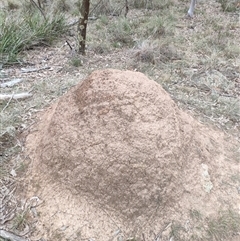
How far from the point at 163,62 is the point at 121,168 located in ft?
8.24

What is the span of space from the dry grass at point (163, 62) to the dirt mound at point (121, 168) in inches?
5.4

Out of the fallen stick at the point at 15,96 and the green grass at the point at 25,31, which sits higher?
the fallen stick at the point at 15,96

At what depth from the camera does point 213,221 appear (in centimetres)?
194

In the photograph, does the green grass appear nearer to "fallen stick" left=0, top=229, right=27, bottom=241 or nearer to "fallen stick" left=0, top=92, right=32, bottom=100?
"fallen stick" left=0, top=92, right=32, bottom=100

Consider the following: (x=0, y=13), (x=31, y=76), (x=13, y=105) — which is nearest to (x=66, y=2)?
(x=0, y=13)

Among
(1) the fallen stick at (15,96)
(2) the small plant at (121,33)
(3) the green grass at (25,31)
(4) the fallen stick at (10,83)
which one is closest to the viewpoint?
(1) the fallen stick at (15,96)

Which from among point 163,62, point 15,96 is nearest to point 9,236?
point 15,96

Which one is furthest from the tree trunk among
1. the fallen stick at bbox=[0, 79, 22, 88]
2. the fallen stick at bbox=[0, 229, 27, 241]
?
the fallen stick at bbox=[0, 229, 27, 241]

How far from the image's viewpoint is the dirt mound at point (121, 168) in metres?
1.89

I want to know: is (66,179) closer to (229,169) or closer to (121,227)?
(121,227)

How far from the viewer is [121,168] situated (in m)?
1.92

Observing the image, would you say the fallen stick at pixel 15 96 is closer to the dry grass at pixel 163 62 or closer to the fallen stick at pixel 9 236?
the dry grass at pixel 163 62

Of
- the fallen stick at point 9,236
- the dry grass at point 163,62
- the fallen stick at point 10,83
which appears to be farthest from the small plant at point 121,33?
the fallen stick at point 9,236

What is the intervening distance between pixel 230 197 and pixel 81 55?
2.81m
